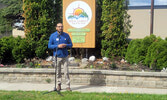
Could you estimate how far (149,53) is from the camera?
7.67 metres

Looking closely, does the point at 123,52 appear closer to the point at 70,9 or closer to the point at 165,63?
the point at 165,63

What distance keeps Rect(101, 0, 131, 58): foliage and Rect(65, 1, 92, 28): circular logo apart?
0.79m

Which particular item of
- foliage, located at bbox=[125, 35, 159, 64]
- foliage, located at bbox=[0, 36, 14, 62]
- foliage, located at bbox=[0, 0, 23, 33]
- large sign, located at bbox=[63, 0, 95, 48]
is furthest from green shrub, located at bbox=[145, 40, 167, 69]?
foliage, located at bbox=[0, 0, 23, 33]

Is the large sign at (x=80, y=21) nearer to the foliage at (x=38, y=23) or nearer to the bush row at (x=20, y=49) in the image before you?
the foliage at (x=38, y=23)

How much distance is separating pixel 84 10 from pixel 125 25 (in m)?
2.16

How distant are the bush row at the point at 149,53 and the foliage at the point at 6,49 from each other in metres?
4.99

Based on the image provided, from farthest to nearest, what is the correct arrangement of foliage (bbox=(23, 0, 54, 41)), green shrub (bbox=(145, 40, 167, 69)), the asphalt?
foliage (bbox=(23, 0, 54, 41)) < green shrub (bbox=(145, 40, 167, 69)) < the asphalt

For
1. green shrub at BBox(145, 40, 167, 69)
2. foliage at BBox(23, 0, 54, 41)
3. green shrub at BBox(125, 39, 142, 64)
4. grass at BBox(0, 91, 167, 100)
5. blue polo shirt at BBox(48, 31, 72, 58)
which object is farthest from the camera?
foliage at BBox(23, 0, 54, 41)

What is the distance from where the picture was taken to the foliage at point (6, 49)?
838 cm

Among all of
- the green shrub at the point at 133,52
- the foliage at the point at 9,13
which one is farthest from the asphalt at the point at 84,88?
the foliage at the point at 9,13

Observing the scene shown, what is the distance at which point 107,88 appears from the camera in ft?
21.1

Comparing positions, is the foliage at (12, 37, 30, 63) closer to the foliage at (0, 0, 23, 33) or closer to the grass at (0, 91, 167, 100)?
the grass at (0, 91, 167, 100)

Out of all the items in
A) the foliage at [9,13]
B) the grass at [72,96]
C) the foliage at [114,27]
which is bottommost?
the grass at [72,96]

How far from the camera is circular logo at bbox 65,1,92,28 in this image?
9227mm
